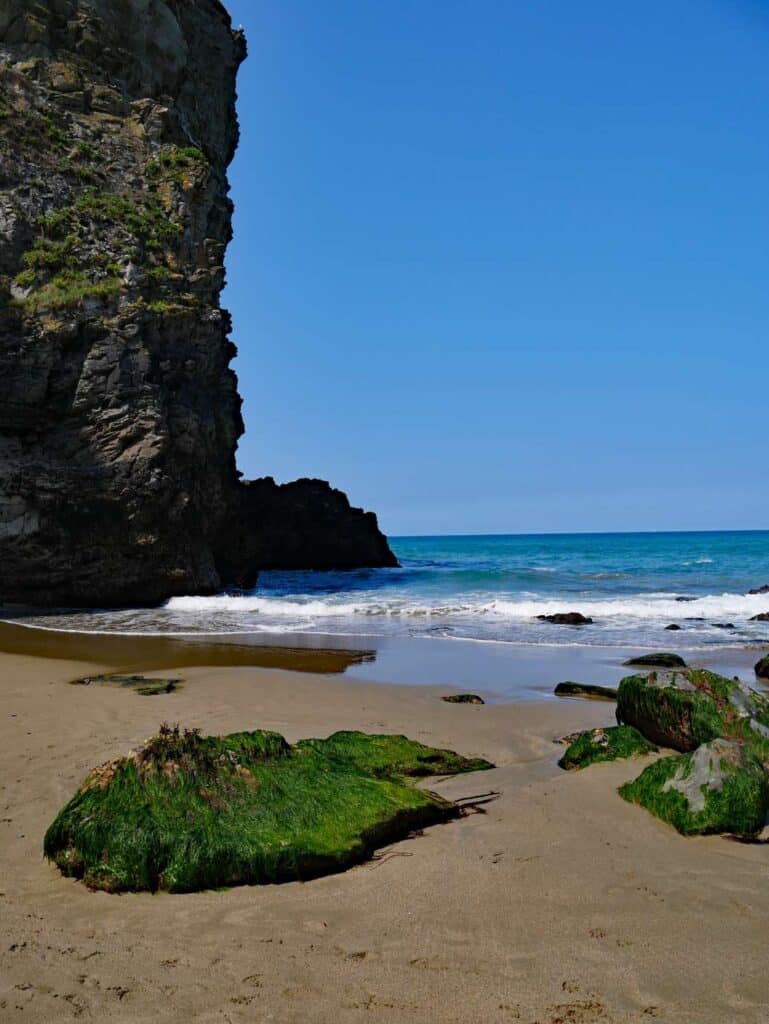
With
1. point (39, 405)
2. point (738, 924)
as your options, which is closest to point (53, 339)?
point (39, 405)

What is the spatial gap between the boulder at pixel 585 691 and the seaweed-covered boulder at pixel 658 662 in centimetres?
257

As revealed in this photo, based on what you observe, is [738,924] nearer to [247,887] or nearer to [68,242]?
[247,887]

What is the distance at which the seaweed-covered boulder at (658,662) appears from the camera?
484 inches

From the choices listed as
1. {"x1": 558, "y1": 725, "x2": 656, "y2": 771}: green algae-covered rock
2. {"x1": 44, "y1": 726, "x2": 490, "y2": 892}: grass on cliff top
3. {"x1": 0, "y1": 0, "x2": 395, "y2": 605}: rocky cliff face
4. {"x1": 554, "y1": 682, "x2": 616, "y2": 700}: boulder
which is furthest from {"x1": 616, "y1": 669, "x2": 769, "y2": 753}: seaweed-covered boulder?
{"x1": 0, "y1": 0, "x2": 395, "y2": 605}: rocky cliff face

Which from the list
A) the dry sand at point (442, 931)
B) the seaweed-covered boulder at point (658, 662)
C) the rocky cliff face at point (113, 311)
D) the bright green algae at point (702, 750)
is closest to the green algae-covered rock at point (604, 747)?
the bright green algae at point (702, 750)

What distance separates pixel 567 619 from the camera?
19141 millimetres

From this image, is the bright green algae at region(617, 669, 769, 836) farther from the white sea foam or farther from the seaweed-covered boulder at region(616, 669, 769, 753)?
the white sea foam

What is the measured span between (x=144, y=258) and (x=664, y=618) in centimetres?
2099

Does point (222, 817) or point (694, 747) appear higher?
point (222, 817)

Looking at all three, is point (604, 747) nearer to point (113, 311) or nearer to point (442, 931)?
point (442, 931)

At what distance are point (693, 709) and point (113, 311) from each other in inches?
879

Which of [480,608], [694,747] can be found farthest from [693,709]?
[480,608]

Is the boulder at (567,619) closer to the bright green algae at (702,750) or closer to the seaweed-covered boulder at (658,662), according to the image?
the seaweed-covered boulder at (658,662)

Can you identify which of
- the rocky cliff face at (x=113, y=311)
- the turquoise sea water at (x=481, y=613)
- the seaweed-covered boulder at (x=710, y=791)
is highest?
the rocky cliff face at (x=113, y=311)
